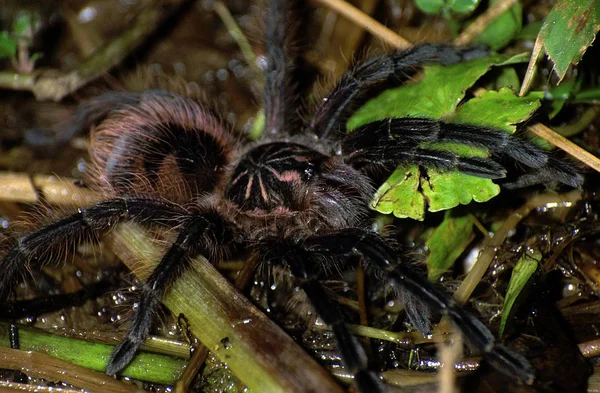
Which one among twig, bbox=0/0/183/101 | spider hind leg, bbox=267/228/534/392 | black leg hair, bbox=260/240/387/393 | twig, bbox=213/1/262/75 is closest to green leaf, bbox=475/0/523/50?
twig, bbox=213/1/262/75

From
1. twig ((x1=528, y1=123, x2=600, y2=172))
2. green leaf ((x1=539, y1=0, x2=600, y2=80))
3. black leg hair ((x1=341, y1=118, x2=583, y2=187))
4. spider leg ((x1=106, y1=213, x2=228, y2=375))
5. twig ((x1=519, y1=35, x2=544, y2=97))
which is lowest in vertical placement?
spider leg ((x1=106, y1=213, x2=228, y2=375))

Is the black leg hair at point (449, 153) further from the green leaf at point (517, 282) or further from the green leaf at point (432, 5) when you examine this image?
the green leaf at point (432, 5)

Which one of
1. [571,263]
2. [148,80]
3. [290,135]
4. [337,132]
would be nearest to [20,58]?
[148,80]

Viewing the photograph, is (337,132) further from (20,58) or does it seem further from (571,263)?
(20,58)

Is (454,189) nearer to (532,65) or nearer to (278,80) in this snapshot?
(532,65)

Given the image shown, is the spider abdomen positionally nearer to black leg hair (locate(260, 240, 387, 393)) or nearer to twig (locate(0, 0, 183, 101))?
black leg hair (locate(260, 240, 387, 393))

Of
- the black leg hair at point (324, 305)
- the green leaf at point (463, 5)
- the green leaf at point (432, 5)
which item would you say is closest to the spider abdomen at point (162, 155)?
the black leg hair at point (324, 305)

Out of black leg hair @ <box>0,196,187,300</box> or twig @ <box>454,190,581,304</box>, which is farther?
twig @ <box>454,190,581,304</box>
